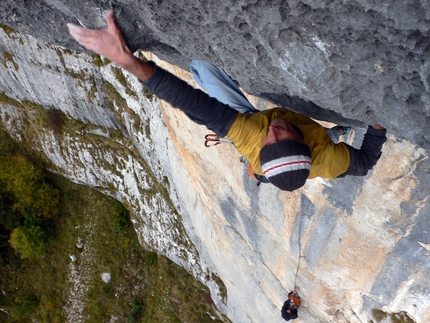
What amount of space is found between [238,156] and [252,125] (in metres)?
2.12

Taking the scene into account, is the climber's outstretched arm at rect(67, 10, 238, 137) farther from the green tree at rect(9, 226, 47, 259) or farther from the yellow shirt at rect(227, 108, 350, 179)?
the green tree at rect(9, 226, 47, 259)

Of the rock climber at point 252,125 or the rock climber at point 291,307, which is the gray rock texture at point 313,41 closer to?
the rock climber at point 252,125

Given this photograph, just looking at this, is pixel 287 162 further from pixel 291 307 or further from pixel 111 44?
pixel 291 307

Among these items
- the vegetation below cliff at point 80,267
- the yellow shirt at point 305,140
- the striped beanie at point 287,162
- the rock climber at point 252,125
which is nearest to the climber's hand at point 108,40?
the rock climber at point 252,125

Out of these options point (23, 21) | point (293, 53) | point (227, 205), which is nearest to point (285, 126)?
point (293, 53)

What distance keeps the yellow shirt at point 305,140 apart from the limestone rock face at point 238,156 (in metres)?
0.13

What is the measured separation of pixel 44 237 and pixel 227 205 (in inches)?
301

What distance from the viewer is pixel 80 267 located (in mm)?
10438

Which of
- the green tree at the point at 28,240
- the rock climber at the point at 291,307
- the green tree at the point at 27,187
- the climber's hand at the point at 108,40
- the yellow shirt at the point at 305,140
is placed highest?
the yellow shirt at the point at 305,140

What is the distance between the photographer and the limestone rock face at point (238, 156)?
4.82 ft

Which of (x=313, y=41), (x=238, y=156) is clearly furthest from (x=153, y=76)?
(x=238, y=156)

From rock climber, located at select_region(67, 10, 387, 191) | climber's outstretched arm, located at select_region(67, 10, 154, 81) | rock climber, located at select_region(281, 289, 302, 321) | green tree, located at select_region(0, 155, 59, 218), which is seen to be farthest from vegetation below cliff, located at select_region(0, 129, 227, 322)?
climber's outstretched arm, located at select_region(67, 10, 154, 81)

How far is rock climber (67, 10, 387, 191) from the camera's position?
70.9 inches

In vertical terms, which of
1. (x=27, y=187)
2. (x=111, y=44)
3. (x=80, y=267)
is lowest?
(x=80, y=267)
